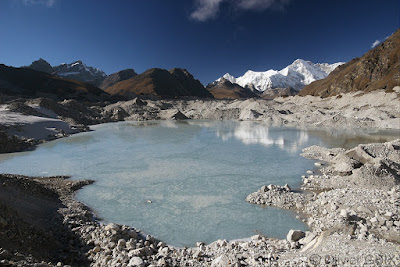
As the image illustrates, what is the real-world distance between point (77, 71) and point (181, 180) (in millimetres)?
169744

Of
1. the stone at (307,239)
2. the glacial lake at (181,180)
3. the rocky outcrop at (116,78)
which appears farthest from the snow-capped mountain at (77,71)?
the stone at (307,239)

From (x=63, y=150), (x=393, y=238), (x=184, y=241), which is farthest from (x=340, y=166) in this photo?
(x=63, y=150)

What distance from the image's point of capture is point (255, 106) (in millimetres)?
45500

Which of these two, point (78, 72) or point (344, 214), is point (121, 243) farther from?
point (78, 72)

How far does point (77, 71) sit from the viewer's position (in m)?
155

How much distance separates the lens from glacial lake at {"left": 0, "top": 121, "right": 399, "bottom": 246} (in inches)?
257

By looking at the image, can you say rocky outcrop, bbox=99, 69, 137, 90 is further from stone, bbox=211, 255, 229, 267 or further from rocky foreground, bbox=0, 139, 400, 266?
stone, bbox=211, 255, 229, 267

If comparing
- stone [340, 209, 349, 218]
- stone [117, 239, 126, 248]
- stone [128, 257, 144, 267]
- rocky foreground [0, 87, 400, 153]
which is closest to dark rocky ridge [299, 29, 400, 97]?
rocky foreground [0, 87, 400, 153]

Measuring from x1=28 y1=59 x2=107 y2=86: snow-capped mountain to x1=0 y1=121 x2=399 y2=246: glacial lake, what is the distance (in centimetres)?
13813

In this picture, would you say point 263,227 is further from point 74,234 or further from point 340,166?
point 340,166

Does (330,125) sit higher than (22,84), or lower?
lower

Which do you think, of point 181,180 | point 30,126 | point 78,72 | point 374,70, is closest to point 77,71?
point 78,72

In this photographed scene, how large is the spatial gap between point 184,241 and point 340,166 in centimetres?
815

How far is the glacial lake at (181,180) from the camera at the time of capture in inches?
257
